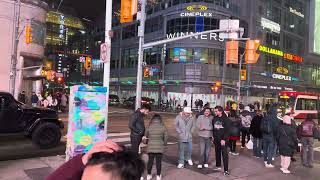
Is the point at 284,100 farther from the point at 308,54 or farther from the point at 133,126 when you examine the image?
the point at 308,54

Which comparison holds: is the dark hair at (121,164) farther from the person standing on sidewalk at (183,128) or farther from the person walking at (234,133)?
the person walking at (234,133)

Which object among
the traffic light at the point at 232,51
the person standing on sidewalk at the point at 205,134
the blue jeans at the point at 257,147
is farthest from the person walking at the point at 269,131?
the traffic light at the point at 232,51

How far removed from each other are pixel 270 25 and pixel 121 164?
73165 millimetres

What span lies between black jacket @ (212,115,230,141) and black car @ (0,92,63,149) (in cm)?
609

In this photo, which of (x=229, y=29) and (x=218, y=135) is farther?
(x=229, y=29)

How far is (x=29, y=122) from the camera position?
513 inches

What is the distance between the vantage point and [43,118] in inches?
523

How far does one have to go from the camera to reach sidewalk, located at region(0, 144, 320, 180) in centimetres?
954

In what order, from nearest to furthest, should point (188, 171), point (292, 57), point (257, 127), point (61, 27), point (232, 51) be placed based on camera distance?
point (188, 171)
point (257, 127)
point (232, 51)
point (292, 57)
point (61, 27)

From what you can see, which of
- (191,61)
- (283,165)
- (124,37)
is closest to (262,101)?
(191,61)

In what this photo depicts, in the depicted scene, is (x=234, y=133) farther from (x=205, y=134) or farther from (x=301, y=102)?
(x=301, y=102)

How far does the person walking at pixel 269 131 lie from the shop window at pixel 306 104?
84.7ft

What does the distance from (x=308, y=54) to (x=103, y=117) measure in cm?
8094

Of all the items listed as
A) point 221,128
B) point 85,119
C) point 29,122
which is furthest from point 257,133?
point 29,122
